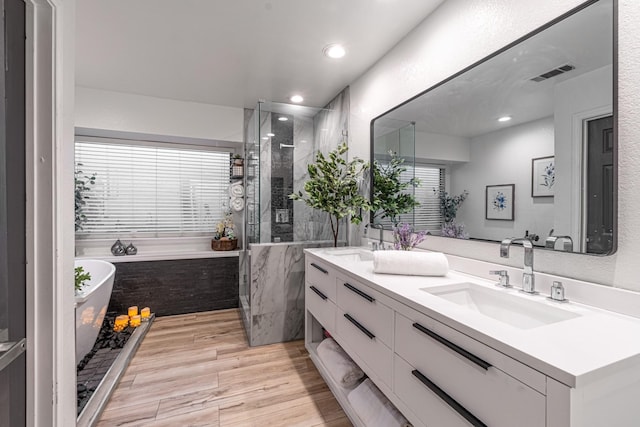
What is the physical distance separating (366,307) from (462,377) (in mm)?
581

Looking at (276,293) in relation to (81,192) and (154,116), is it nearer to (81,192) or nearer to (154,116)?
(154,116)

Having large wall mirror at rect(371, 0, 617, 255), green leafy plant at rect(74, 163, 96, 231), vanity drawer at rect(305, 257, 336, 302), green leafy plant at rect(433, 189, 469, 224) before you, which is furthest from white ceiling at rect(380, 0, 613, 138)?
green leafy plant at rect(74, 163, 96, 231)

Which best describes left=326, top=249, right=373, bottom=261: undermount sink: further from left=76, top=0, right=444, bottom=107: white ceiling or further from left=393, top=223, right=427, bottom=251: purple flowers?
left=76, top=0, right=444, bottom=107: white ceiling

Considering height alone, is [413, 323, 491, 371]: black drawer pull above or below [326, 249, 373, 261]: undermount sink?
below

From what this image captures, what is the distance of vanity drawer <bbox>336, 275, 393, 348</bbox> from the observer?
4.06 ft

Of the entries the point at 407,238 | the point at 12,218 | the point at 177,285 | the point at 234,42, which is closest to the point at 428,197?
the point at 407,238

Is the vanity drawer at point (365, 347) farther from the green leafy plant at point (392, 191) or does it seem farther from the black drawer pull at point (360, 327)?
the green leafy plant at point (392, 191)

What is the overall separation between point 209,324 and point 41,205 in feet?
7.60

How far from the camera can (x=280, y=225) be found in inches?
104

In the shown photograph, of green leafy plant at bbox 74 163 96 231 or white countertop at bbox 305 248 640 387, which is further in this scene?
green leafy plant at bbox 74 163 96 231

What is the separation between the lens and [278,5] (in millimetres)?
1714

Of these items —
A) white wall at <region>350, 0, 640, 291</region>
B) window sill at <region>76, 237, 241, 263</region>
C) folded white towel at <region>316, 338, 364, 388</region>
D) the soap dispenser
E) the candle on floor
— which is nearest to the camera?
white wall at <region>350, 0, 640, 291</region>

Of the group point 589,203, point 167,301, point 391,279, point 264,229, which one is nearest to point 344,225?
point 264,229

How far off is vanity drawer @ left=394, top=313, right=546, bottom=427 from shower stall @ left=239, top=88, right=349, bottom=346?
156 centimetres
